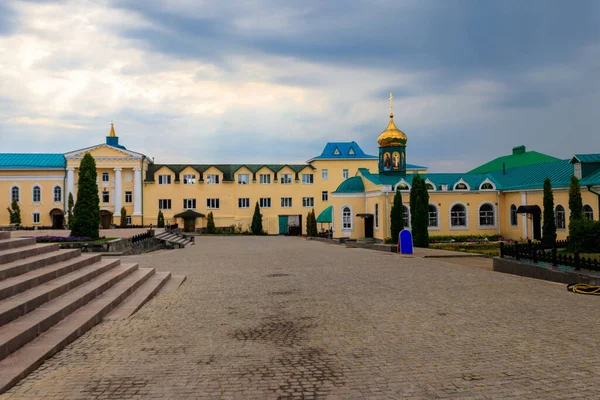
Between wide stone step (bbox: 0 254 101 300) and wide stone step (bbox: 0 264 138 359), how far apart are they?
51cm

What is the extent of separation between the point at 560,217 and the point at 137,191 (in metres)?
42.9

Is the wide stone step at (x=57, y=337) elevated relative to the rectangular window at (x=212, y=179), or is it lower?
lower

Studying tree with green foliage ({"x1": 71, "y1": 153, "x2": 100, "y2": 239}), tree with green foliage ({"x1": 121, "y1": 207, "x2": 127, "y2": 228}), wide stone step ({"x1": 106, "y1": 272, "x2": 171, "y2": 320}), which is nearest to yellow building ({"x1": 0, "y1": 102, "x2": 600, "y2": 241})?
tree with green foliage ({"x1": 121, "y1": 207, "x2": 127, "y2": 228})

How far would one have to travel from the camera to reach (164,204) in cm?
5538

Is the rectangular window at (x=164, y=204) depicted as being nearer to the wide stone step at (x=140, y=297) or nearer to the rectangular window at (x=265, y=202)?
the rectangular window at (x=265, y=202)

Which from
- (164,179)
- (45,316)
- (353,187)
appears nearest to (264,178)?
(164,179)

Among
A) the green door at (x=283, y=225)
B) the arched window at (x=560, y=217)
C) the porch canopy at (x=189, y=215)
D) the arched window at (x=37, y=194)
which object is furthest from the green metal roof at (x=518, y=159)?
the arched window at (x=37, y=194)

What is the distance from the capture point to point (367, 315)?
28.8ft

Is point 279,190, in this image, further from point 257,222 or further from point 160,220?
point 160,220

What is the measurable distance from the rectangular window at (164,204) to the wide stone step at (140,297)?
42566 millimetres

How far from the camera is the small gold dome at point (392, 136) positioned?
41.2 meters

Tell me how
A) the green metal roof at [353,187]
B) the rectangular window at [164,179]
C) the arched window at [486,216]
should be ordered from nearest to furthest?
the arched window at [486,216] → the green metal roof at [353,187] → the rectangular window at [164,179]

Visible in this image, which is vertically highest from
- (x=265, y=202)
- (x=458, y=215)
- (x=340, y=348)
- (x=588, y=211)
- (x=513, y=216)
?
(x=265, y=202)

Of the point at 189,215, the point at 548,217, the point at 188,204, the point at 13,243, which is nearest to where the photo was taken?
the point at 13,243
